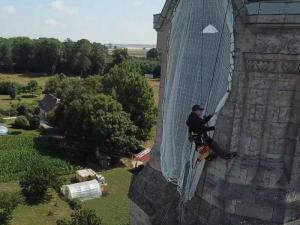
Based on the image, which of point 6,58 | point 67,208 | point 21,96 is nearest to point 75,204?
point 67,208

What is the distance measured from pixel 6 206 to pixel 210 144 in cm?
2546

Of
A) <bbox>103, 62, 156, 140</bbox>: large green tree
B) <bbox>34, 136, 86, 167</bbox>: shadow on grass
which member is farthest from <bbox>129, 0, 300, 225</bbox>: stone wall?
<bbox>103, 62, 156, 140</bbox>: large green tree

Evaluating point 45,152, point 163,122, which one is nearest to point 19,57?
point 45,152

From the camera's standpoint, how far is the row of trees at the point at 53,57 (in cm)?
10288

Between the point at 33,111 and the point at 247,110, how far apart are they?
6419 cm

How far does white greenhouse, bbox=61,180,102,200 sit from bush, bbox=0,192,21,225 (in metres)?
4.93

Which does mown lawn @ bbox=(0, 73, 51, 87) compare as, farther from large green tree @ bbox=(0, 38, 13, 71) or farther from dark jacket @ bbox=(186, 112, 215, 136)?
dark jacket @ bbox=(186, 112, 215, 136)

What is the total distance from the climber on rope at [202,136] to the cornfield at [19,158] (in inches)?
1393

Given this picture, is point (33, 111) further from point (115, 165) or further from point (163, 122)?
point (163, 122)

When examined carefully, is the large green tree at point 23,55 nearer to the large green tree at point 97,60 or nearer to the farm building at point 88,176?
the large green tree at point 97,60

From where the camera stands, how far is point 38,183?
33719 millimetres

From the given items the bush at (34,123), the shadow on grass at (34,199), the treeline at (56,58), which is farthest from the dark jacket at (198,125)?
the treeline at (56,58)

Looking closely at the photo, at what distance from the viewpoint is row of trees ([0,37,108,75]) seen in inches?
4050

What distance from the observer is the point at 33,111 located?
6756 cm
